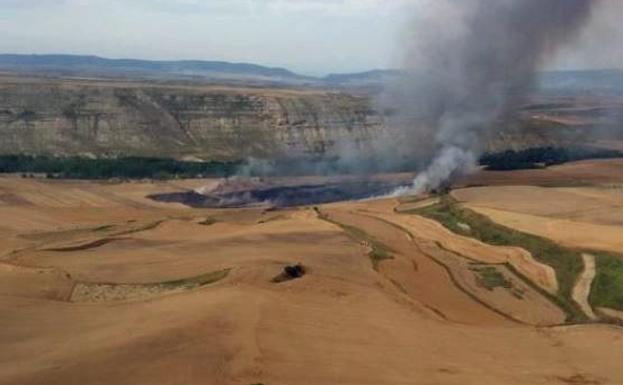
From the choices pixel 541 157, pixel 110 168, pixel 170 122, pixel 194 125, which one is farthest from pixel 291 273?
pixel 170 122

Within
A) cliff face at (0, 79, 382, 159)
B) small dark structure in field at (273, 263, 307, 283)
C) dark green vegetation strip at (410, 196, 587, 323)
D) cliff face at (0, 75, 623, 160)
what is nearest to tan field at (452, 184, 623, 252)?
dark green vegetation strip at (410, 196, 587, 323)

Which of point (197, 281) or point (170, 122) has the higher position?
point (197, 281)

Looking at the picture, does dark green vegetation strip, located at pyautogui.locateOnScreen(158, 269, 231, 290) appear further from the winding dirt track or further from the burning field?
the burning field

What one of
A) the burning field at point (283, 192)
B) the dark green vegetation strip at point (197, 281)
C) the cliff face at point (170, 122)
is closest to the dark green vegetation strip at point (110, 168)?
the cliff face at point (170, 122)

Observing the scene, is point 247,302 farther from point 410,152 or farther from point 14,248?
point 410,152

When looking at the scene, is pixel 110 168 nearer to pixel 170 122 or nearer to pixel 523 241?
pixel 170 122

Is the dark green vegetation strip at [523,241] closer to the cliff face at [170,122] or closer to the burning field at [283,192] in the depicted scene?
the burning field at [283,192]
